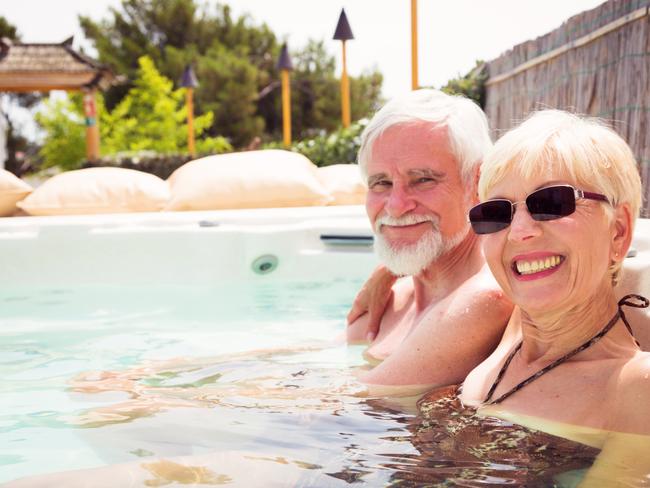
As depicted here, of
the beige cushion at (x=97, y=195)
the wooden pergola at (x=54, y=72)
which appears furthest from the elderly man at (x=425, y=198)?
the wooden pergola at (x=54, y=72)

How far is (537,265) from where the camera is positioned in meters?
1.43

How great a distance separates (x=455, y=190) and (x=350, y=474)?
3.08ft

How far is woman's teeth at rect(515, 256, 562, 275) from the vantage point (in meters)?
1.41

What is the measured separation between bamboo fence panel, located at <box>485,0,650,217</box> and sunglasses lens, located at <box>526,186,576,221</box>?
1937 millimetres

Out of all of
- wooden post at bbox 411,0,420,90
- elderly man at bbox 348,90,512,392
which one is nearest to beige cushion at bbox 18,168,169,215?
elderly man at bbox 348,90,512,392

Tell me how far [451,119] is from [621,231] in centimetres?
85

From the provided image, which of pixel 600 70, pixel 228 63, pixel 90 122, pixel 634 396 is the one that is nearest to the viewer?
pixel 634 396

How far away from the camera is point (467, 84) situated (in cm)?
731

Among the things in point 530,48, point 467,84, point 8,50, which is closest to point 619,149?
point 530,48

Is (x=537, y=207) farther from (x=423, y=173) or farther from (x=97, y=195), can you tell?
(x=97, y=195)

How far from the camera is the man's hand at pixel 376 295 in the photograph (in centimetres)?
262

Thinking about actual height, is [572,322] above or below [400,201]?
below

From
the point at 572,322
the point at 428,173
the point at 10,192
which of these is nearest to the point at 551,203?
the point at 572,322

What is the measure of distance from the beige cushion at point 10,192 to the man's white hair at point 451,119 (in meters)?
3.44
